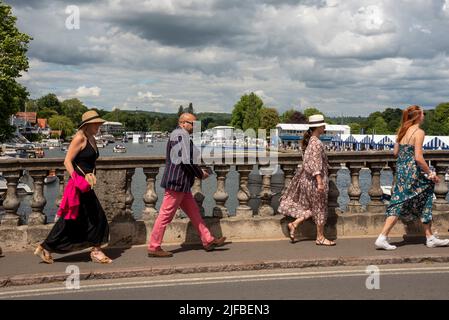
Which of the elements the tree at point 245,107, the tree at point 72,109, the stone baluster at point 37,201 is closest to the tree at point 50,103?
the tree at point 72,109

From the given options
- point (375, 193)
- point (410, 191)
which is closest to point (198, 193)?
point (375, 193)

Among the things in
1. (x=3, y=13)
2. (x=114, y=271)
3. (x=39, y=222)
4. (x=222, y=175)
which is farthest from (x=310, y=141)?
(x=3, y=13)

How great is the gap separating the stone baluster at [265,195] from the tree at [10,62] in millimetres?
27301

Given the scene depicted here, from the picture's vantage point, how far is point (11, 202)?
7.29 metres

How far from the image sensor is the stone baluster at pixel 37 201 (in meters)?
7.32

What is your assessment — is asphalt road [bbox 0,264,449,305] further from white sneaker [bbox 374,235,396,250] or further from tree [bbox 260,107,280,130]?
tree [bbox 260,107,280,130]

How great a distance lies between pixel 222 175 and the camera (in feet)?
26.1

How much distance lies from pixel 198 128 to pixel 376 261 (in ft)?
9.61

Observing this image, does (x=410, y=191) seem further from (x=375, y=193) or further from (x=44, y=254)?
(x=44, y=254)

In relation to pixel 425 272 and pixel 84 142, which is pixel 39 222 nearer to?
pixel 84 142

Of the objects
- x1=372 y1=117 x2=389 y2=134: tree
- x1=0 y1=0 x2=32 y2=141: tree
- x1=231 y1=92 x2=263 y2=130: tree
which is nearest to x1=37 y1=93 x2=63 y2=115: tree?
x1=231 y1=92 x2=263 y2=130: tree

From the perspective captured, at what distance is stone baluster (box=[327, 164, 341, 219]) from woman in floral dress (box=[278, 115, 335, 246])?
1.69ft

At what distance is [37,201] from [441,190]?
242 inches

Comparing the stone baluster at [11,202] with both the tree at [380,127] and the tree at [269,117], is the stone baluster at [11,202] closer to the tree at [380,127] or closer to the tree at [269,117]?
the tree at [269,117]
